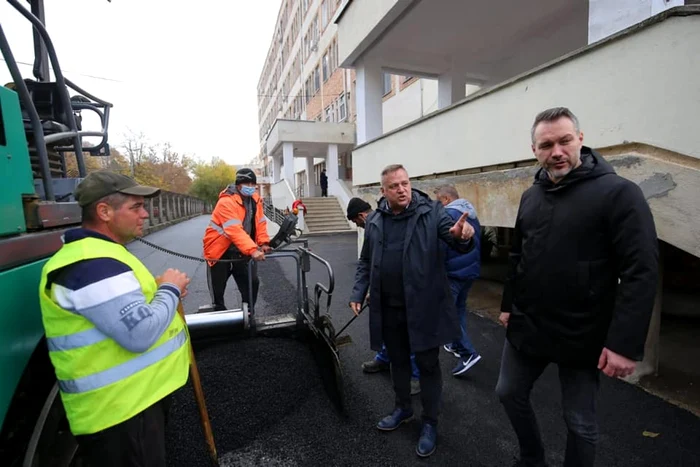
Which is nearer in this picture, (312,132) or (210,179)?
(312,132)

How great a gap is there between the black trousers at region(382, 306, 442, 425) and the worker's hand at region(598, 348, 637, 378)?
100cm

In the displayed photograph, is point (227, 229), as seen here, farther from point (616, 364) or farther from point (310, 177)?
point (310, 177)

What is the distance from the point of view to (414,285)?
2393mm

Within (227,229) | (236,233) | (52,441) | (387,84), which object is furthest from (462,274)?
(387,84)

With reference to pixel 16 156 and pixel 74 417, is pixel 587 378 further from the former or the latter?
pixel 16 156

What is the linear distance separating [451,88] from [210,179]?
49113 millimetres

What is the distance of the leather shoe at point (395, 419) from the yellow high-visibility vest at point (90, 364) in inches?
71.3

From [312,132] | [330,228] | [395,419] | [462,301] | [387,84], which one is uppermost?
[387,84]

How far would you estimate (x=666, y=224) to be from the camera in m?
2.82

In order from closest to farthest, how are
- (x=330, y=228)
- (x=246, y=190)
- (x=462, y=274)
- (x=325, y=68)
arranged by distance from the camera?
1. (x=462, y=274)
2. (x=246, y=190)
3. (x=330, y=228)
4. (x=325, y=68)

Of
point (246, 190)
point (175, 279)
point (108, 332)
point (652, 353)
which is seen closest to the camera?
point (108, 332)

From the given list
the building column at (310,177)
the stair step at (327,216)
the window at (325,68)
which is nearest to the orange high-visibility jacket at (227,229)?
the stair step at (327,216)

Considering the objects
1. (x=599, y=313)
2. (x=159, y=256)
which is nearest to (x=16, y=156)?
(x=599, y=313)

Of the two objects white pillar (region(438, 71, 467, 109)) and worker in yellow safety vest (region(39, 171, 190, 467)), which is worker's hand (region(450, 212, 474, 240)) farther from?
white pillar (region(438, 71, 467, 109))
